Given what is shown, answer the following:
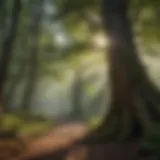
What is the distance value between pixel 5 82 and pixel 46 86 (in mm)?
152

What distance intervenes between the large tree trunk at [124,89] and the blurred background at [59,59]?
0.03 m

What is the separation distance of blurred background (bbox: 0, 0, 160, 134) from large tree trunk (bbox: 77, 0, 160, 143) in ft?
0.08

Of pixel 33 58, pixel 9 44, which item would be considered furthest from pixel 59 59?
pixel 9 44

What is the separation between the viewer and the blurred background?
1.62m

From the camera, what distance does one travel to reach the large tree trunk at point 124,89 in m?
1.59

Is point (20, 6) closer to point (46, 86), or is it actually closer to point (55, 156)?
point (46, 86)

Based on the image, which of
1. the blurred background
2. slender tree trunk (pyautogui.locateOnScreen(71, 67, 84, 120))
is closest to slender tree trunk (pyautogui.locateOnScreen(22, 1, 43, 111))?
the blurred background

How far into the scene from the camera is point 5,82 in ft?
5.41

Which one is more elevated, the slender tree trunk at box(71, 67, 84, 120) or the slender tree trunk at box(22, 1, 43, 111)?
the slender tree trunk at box(22, 1, 43, 111)

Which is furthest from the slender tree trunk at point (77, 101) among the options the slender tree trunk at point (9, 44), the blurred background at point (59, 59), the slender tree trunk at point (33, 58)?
the slender tree trunk at point (9, 44)

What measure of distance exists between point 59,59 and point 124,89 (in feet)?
0.84

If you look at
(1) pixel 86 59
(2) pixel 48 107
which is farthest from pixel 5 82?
(1) pixel 86 59

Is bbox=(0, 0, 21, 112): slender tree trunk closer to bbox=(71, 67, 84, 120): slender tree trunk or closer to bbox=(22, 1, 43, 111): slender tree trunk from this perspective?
bbox=(22, 1, 43, 111): slender tree trunk

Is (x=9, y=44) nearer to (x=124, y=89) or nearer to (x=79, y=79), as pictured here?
(x=79, y=79)
